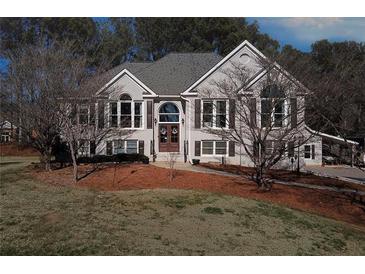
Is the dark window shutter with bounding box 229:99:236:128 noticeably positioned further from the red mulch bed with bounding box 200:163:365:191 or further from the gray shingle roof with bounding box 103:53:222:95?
the gray shingle roof with bounding box 103:53:222:95

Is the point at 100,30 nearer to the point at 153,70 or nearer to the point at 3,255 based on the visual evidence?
the point at 153,70

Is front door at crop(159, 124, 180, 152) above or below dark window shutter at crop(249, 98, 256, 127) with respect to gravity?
below

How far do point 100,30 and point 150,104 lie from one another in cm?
1798

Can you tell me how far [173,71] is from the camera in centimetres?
2477

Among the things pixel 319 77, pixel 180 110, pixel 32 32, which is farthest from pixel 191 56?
pixel 32 32

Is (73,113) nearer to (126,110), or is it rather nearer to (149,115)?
(126,110)

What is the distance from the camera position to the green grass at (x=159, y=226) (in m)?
7.95

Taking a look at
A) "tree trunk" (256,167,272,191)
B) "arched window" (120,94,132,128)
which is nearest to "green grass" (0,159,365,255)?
"tree trunk" (256,167,272,191)

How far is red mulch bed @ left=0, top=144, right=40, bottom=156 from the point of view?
31723 millimetres

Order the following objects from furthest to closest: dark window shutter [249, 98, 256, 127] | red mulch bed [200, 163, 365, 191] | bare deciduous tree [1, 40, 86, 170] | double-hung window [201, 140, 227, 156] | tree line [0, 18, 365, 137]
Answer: double-hung window [201, 140, 227, 156], red mulch bed [200, 163, 365, 191], tree line [0, 18, 365, 137], bare deciduous tree [1, 40, 86, 170], dark window shutter [249, 98, 256, 127]

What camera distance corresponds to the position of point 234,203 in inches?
452

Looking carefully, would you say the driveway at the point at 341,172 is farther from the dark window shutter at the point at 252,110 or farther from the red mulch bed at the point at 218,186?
the dark window shutter at the point at 252,110

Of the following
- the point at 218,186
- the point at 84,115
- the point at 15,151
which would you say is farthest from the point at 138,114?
the point at 15,151

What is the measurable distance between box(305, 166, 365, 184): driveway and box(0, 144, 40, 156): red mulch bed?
23692mm
